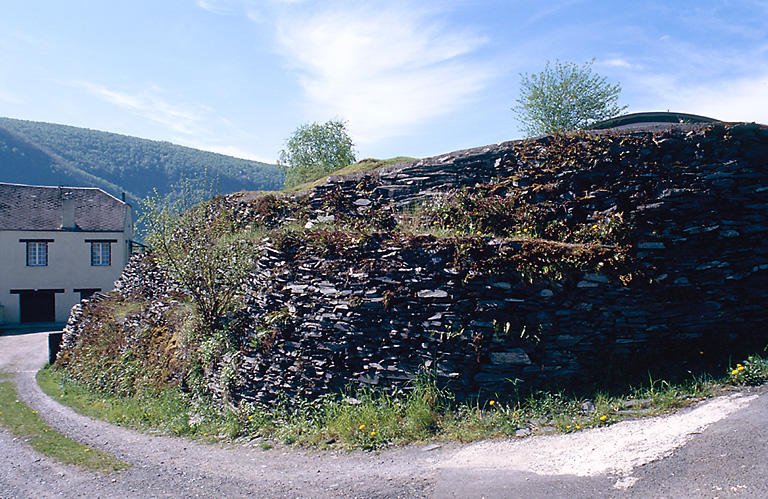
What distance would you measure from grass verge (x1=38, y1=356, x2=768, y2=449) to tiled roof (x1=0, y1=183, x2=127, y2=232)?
99.5ft

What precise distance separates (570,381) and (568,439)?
1195 millimetres

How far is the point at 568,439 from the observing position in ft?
17.2

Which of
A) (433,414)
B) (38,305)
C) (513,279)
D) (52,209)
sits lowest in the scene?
(38,305)

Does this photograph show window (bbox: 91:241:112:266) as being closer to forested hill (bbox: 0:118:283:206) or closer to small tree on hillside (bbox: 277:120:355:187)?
small tree on hillside (bbox: 277:120:355:187)

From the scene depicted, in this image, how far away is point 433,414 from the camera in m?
6.24

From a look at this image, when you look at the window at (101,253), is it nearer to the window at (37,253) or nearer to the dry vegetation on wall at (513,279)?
the window at (37,253)

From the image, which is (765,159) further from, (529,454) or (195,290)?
(195,290)

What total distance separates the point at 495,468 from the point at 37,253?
3595 cm

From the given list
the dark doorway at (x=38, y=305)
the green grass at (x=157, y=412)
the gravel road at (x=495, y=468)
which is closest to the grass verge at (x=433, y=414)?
the green grass at (x=157, y=412)

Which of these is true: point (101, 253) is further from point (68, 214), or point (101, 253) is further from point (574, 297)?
point (574, 297)

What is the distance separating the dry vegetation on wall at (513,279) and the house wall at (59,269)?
1022 inches

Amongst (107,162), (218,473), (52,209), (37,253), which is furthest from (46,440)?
(107,162)

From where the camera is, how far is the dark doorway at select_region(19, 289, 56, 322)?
101ft

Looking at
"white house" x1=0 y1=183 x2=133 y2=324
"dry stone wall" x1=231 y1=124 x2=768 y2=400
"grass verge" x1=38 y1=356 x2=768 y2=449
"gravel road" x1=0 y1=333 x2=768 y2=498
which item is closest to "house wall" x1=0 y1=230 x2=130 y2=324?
"white house" x1=0 y1=183 x2=133 y2=324
